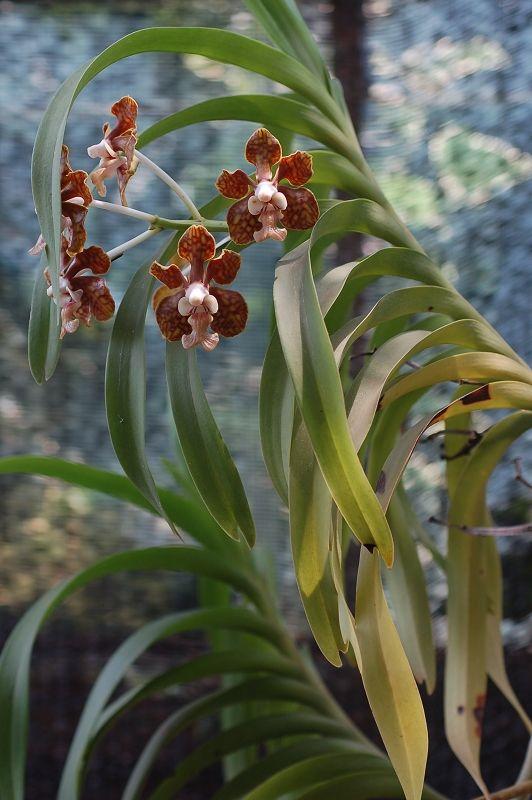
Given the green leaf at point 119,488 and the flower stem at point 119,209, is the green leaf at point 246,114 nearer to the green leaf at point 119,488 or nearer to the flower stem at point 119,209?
the flower stem at point 119,209

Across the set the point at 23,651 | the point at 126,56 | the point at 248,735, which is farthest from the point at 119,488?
the point at 126,56

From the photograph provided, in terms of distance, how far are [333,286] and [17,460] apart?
0.32 metres

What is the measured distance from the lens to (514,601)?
3.41 ft

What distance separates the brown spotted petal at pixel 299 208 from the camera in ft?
1.61

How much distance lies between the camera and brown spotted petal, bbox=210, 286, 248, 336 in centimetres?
49

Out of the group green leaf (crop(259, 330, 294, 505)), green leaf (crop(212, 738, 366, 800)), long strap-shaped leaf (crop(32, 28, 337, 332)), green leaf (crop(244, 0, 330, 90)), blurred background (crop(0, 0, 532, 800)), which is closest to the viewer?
long strap-shaped leaf (crop(32, 28, 337, 332))

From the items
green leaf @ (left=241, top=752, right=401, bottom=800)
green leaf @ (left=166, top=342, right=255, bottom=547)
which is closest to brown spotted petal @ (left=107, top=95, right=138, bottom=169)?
green leaf @ (left=166, top=342, right=255, bottom=547)

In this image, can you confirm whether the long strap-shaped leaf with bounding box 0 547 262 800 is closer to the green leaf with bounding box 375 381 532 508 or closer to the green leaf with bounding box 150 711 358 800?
the green leaf with bounding box 150 711 358 800

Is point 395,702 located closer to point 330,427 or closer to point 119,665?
point 330,427

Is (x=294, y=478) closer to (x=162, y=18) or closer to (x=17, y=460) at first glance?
(x=17, y=460)

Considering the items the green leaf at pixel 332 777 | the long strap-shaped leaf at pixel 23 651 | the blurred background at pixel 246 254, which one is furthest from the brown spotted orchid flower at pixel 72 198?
the blurred background at pixel 246 254

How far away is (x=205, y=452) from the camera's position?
51 centimetres

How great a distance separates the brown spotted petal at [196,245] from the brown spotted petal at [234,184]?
0.11 ft

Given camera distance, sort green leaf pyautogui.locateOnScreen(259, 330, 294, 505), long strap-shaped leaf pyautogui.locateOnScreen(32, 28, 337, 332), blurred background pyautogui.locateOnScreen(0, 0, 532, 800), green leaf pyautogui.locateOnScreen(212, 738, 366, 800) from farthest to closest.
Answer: blurred background pyautogui.locateOnScreen(0, 0, 532, 800), green leaf pyautogui.locateOnScreen(212, 738, 366, 800), green leaf pyautogui.locateOnScreen(259, 330, 294, 505), long strap-shaped leaf pyautogui.locateOnScreen(32, 28, 337, 332)
